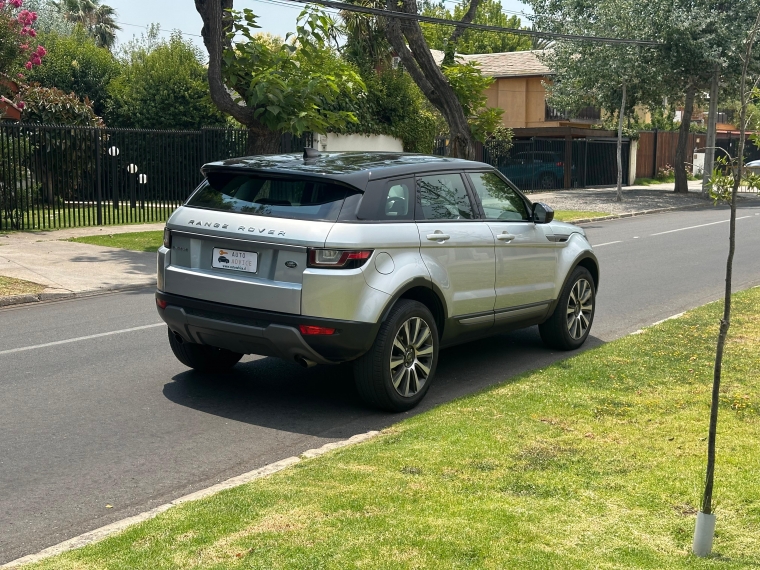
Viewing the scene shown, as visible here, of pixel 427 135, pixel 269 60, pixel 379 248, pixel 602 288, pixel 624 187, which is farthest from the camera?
pixel 624 187

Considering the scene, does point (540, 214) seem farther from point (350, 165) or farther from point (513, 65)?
point (513, 65)

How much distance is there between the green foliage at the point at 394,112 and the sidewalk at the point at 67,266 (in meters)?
12.3

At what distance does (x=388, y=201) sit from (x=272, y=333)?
4.31 ft

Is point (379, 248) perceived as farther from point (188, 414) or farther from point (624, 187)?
point (624, 187)

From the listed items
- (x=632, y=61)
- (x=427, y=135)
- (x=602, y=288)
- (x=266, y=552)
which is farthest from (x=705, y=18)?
(x=266, y=552)

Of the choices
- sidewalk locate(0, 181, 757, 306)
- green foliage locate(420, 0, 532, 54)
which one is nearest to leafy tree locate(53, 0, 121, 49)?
green foliage locate(420, 0, 532, 54)

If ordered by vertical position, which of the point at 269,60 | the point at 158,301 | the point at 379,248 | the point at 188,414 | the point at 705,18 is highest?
the point at 705,18

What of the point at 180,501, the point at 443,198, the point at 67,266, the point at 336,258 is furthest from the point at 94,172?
the point at 180,501

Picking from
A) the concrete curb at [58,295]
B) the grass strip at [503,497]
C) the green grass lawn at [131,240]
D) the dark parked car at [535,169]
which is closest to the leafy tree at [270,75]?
the green grass lawn at [131,240]

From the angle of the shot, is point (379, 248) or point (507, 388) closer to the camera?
point (379, 248)

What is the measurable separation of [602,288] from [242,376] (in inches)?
260

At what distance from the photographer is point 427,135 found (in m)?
30.9

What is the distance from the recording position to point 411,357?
7.15m

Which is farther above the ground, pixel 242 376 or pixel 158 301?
pixel 158 301
